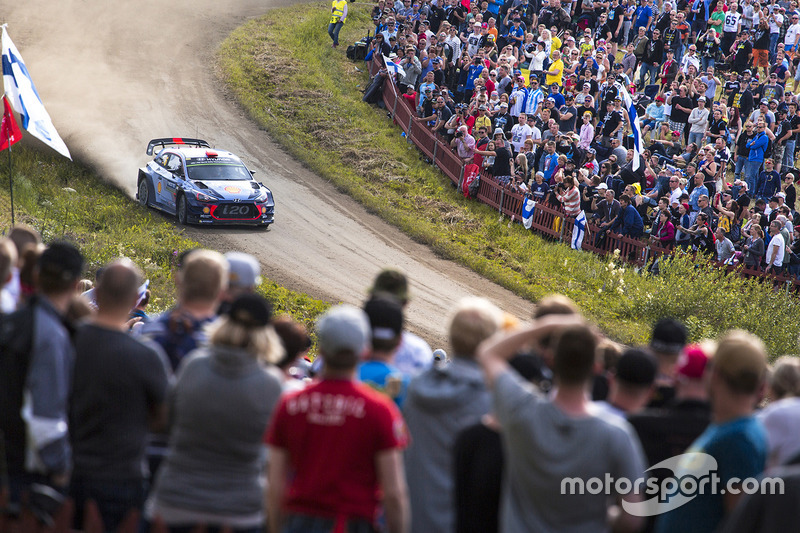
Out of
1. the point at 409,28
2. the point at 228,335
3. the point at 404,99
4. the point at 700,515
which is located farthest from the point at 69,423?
the point at 409,28

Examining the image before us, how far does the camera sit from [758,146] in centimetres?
2225

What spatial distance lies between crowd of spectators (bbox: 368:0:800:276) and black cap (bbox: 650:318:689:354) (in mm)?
14313

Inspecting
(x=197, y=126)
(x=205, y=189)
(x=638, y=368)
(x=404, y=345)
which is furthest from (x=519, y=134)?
(x=638, y=368)

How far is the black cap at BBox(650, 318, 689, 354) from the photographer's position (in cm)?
517

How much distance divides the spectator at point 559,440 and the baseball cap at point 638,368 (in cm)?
62

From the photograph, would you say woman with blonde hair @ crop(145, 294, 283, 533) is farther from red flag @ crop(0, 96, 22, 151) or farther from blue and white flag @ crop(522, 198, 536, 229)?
blue and white flag @ crop(522, 198, 536, 229)

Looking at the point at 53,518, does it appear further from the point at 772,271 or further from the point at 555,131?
the point at 555,131

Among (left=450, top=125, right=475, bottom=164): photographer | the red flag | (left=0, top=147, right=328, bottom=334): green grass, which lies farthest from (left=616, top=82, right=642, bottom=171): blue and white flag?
the red flag

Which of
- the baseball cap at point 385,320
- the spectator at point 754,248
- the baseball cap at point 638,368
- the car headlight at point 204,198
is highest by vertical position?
the baseball cap at point 638,368

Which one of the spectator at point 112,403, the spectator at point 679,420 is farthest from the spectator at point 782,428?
the spectator at point 112,403

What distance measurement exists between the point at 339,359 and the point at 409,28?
2765 centimetres

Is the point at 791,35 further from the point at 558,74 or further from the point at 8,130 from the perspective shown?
the point at 8,130

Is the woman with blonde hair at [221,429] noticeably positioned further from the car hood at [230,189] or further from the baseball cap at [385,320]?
the car hood at [230,189]

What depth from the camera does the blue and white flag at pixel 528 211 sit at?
22.5 meters
